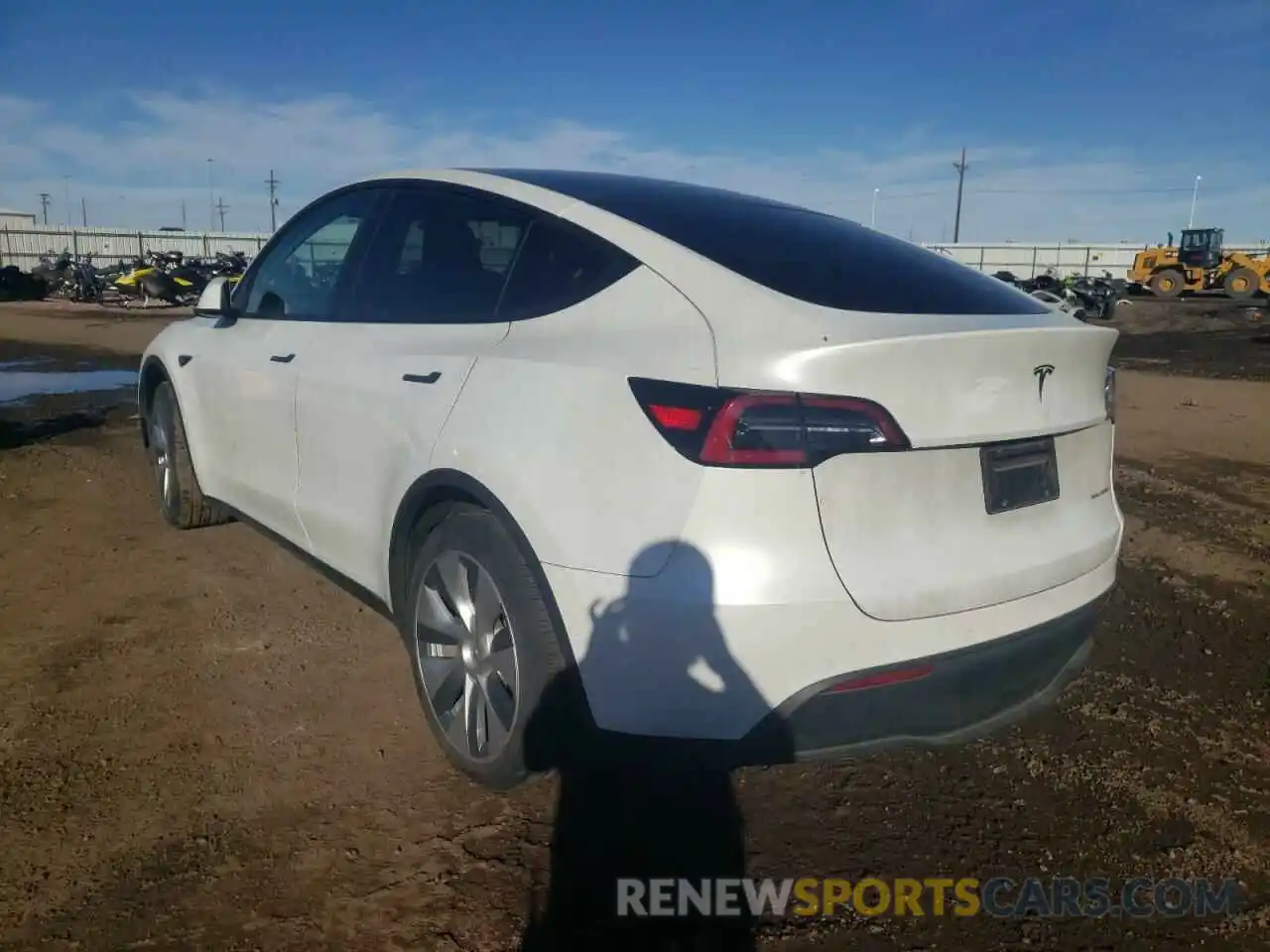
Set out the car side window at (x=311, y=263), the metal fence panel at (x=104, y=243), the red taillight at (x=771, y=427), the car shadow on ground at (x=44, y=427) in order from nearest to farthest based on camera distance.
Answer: the red taillight at (x=771, y=427), the car side window at (x=311, y=263), the car shadow on ground at (x=44, y=427), the metal fence panel at (x=104, y=243)

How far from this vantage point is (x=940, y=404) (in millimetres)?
2199

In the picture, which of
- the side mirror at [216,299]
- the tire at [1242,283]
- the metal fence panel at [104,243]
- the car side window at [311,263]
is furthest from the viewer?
the metal fence panel at [104,243]

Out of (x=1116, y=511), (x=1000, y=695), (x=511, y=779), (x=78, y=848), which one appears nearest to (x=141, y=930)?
(x=78, y=848)

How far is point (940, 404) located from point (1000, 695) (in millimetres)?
749

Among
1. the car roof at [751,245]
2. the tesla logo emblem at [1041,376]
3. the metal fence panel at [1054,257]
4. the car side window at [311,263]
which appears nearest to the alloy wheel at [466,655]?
the car roof at [751,245]

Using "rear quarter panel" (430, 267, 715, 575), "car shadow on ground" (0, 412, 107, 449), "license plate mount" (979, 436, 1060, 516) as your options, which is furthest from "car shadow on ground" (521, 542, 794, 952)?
"car shadow on ground" (0, 412, 107, 449)

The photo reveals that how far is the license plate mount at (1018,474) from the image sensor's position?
2.30m

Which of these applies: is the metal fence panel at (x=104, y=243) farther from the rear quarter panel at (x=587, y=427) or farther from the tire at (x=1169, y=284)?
the rear quarter panel at (x=587, y=427)

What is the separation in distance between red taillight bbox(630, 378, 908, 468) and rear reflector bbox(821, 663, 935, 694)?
488 mm

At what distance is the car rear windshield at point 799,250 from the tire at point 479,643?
36.4 inches

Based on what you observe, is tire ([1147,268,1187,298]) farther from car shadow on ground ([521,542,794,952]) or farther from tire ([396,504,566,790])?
tire ([396,504,566,790])

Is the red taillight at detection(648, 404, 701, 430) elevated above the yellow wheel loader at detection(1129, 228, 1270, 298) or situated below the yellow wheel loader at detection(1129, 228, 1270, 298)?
below

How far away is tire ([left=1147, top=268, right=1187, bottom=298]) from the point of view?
120 ft

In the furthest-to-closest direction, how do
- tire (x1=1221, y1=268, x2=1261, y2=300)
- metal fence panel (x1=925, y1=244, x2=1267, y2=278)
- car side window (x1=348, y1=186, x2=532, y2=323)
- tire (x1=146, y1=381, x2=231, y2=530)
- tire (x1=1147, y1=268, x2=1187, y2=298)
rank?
metal fence panel (x1=925, y1=244, x2=1267, y2=278), tire (x1=1147, y1=268, x2=1187, y2=298), tire (x1=1221, y1=268, x2=1261, y2=300), tire (x1=146, y1=381, x2=231, y2=530), car side window (x1=348, y1=186, x2=532, y2=323)
